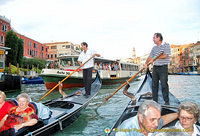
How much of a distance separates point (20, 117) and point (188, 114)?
1.78 meters

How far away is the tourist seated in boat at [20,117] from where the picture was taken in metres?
1.99

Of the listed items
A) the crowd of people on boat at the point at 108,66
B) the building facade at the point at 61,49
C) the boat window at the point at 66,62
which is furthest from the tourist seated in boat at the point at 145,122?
the building facade at the point at 61,49

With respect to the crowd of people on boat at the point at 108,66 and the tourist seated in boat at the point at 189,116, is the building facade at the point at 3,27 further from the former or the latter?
the tourist seated in boat at the point at 189,116

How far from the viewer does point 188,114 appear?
1395 mm

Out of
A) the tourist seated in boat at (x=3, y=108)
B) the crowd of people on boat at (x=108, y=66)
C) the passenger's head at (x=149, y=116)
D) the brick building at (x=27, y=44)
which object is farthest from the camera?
the brick building at (x=27, y=44)

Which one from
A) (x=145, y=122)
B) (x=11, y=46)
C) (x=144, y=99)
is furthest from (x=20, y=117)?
(x=11, y=46)

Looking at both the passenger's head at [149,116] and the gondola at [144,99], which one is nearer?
the passenger's head at [149,116]

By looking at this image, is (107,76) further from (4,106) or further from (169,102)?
(4,106)

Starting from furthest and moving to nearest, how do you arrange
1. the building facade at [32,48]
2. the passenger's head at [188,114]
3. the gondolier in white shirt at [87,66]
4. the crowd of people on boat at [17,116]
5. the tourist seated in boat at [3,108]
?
1. the building facade at [32,48]
2. the gondolier in white shirt at [87,66]
3. the tourist seated in boat at [3,108]
4. the crowd of people on boat at [17,116]
5. the passenger's head at [188,114]

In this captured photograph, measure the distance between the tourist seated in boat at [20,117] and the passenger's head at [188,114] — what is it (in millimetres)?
1614

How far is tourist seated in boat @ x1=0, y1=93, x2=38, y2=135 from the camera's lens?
1994 mm

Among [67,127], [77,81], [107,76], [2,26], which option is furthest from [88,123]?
[2,26]

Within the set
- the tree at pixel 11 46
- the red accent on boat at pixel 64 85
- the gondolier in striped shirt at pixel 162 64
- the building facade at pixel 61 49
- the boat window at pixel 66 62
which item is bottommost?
the red accent on boat at pixel 64 85

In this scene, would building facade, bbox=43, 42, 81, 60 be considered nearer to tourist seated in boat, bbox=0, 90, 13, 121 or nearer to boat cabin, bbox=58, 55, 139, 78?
boat cabin, bbox=58, 55, 139, 78
